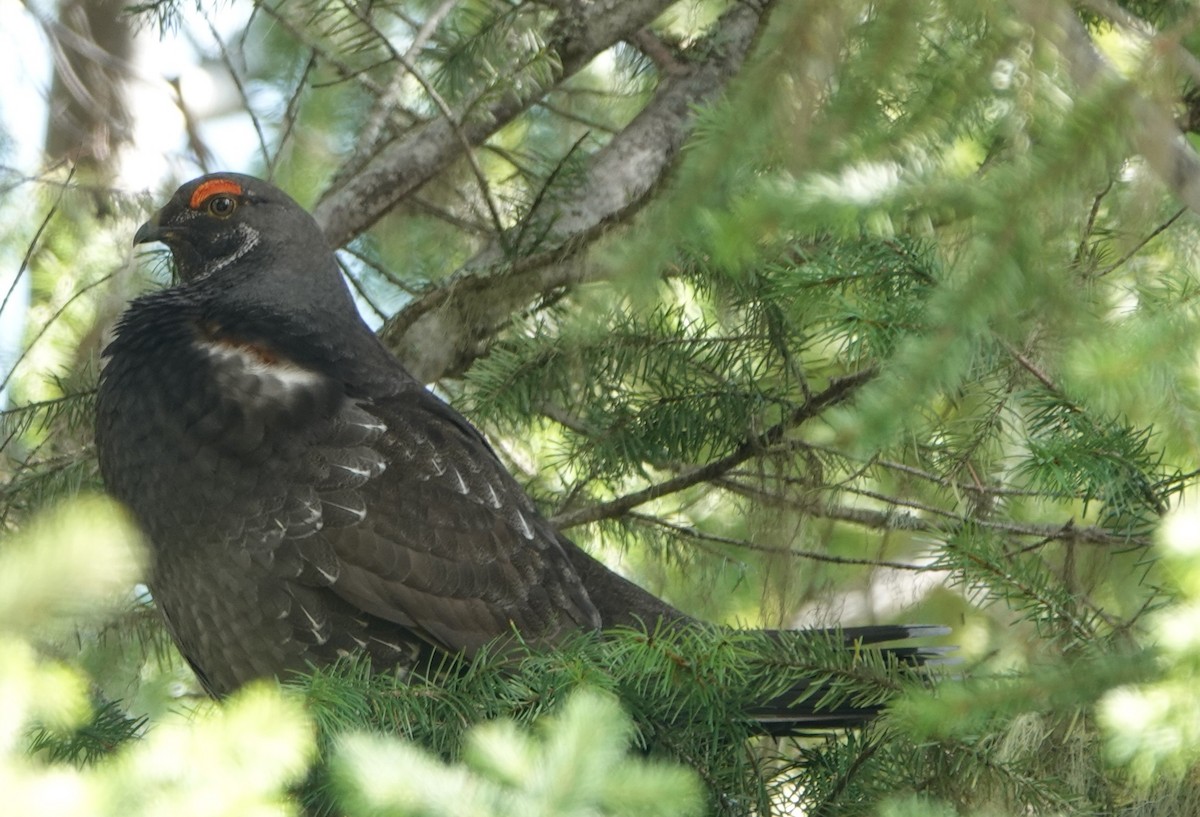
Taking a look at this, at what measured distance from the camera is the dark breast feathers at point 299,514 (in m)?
3.96

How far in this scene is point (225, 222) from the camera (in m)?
4.91

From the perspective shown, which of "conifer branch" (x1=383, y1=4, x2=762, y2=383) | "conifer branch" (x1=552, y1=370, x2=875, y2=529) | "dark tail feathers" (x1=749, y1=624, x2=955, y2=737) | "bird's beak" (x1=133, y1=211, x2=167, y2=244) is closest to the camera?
"dark tail feathers" (x1=749, y1=624, x2=955, y2=737)

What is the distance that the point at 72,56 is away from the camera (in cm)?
625

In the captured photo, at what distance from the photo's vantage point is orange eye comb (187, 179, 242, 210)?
4.89 meters

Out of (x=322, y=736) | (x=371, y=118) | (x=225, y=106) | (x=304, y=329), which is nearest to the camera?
(x=322, y=736)

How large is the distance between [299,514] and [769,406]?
160cm

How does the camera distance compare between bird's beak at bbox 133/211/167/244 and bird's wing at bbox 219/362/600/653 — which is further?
bird's beak at bbox 133/211/167/244

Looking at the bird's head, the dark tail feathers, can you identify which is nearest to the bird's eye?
the bird's head

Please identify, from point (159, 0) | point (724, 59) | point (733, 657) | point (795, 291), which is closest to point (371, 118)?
point (159, 0)

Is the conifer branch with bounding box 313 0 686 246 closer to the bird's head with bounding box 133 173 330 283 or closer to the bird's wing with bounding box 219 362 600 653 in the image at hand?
the bird's head with bounding box 133 173 330 283

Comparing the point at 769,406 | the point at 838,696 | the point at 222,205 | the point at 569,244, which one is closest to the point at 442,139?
the point at 222,205

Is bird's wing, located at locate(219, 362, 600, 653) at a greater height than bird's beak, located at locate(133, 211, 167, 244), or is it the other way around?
bird's beak, located at locate(133, 211, 167, 244)

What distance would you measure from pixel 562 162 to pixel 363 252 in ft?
6.11

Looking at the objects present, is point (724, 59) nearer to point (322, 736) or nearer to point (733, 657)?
point (733, 657)
